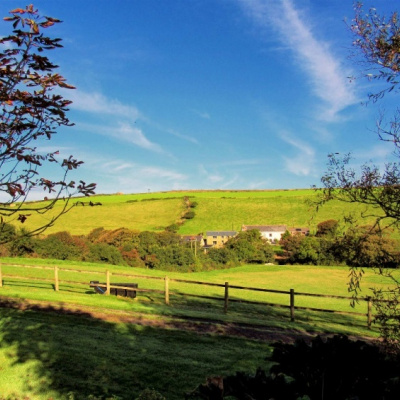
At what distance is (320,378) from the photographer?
2.41 meters

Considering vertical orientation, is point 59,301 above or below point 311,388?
below

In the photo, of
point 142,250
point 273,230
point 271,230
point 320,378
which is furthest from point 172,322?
point 273,230

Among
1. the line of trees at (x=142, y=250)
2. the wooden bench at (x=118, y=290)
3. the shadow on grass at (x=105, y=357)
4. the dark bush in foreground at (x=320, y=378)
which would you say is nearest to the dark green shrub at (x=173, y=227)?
the line of trees at (x=142, y=250)

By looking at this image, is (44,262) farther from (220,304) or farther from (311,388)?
(311,388)

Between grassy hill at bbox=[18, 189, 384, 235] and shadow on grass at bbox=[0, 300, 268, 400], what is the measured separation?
53.7 meters

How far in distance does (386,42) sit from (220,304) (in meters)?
17.1

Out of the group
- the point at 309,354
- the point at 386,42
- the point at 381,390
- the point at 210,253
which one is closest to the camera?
the point at 381,390

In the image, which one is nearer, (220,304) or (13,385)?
(13,385)

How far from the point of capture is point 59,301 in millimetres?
15344

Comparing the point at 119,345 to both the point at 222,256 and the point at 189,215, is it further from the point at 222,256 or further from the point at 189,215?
the point at 189,215

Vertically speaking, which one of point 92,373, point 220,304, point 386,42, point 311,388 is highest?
point 386,42

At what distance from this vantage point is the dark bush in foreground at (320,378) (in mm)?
2229

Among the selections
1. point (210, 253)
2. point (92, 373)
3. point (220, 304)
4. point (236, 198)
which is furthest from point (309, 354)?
point (236, 198)

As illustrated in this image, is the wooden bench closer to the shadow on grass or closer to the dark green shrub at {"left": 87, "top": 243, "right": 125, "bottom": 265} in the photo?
the shadow on grass
